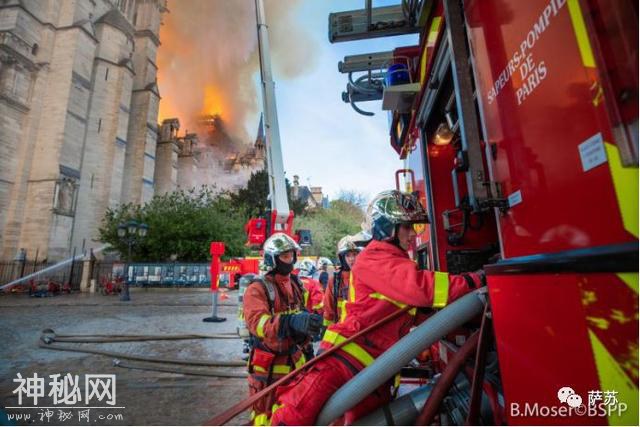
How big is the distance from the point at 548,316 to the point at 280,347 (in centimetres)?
202

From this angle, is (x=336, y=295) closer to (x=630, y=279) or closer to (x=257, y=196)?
(x=630, y=279)

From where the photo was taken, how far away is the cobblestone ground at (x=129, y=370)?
3273mm

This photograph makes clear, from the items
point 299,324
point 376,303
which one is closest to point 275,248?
point 299,324

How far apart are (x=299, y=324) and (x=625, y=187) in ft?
6.45

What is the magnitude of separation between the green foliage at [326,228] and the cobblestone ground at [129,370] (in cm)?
1796

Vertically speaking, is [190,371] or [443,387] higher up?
[443,387]

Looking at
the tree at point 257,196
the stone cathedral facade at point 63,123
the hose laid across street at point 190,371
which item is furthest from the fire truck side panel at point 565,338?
the tree at point 257,196

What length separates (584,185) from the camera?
881mm

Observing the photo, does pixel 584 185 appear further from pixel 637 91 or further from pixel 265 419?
pixel 265 419

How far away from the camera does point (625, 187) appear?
2.44 ft

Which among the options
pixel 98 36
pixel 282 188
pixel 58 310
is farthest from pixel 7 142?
pixel 282 188

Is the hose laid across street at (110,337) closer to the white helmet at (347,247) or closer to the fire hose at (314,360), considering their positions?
the white helmet at (347,247)

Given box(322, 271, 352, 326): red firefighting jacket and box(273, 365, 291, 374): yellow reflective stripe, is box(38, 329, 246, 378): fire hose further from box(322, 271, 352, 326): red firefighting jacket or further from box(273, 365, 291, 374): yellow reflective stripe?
box(273, 365, 291, 374): yellow reflective stripe

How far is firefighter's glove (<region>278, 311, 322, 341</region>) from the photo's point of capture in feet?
7.27
